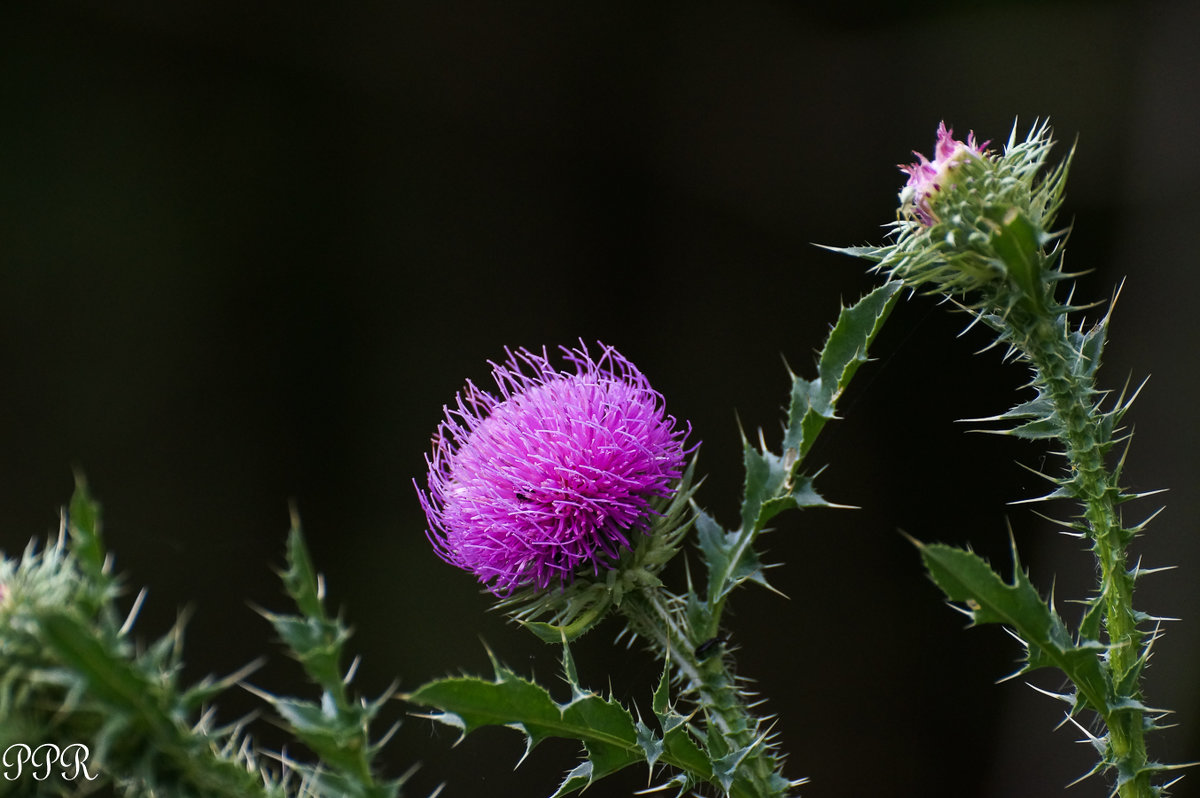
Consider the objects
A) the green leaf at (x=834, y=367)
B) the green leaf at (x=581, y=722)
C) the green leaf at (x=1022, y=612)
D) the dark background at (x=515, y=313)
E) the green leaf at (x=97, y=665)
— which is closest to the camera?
the green leaf at (x=97, y=665)

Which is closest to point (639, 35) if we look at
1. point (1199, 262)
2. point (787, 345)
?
point (787, 345)

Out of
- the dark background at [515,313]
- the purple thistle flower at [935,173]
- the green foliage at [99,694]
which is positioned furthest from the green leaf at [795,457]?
the dark background at [515,313]

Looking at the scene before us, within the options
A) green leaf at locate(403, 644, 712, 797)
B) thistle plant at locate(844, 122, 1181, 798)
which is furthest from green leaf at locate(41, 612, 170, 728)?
thistle plant at locate(844, 122, 1181, 798)

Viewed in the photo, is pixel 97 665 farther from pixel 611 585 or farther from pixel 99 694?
pixel 611 585

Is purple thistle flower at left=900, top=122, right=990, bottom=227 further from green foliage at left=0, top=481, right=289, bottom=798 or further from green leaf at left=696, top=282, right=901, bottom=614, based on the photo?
green foliage at left=0, top=481, right=289, bottom=798

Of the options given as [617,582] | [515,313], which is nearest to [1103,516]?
[617,582]

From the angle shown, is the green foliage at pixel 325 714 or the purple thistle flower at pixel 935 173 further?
the purple thistle flower at pixel 935 173

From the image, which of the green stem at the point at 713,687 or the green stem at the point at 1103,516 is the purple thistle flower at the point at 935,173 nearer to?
the green stem at the point at 1103,516
